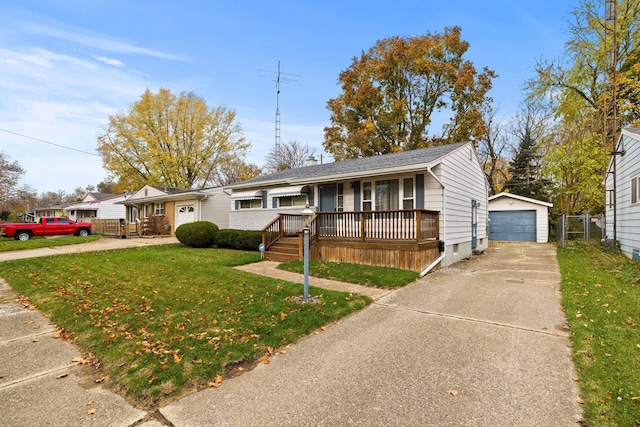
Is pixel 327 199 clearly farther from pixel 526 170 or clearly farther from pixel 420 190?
pixel 526 170

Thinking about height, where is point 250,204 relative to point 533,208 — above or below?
above

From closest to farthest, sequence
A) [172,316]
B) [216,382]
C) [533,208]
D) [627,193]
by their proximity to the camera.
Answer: [216,382], [172,316], [627,193], [533,208]

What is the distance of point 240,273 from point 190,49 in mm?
10304

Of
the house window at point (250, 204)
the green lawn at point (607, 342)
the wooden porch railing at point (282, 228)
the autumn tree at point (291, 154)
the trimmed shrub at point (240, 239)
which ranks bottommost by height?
the green lawn at point (607, 342)

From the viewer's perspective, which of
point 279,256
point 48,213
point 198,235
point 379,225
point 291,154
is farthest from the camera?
point 48,213

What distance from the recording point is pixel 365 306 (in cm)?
550

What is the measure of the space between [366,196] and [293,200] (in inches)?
149

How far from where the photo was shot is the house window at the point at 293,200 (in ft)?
42.5

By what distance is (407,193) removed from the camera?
32.7 ft

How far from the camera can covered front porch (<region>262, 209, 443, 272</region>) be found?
8.35 meters

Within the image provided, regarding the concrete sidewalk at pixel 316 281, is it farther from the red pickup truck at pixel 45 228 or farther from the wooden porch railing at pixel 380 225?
the red pickup truck at pixel 45 228

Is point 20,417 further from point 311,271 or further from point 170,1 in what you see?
point 170,1

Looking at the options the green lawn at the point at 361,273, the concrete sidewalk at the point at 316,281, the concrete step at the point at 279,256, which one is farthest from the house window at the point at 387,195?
the concrete sidewalk at the point at 316,281

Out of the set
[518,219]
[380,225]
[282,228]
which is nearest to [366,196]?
[380,225]
